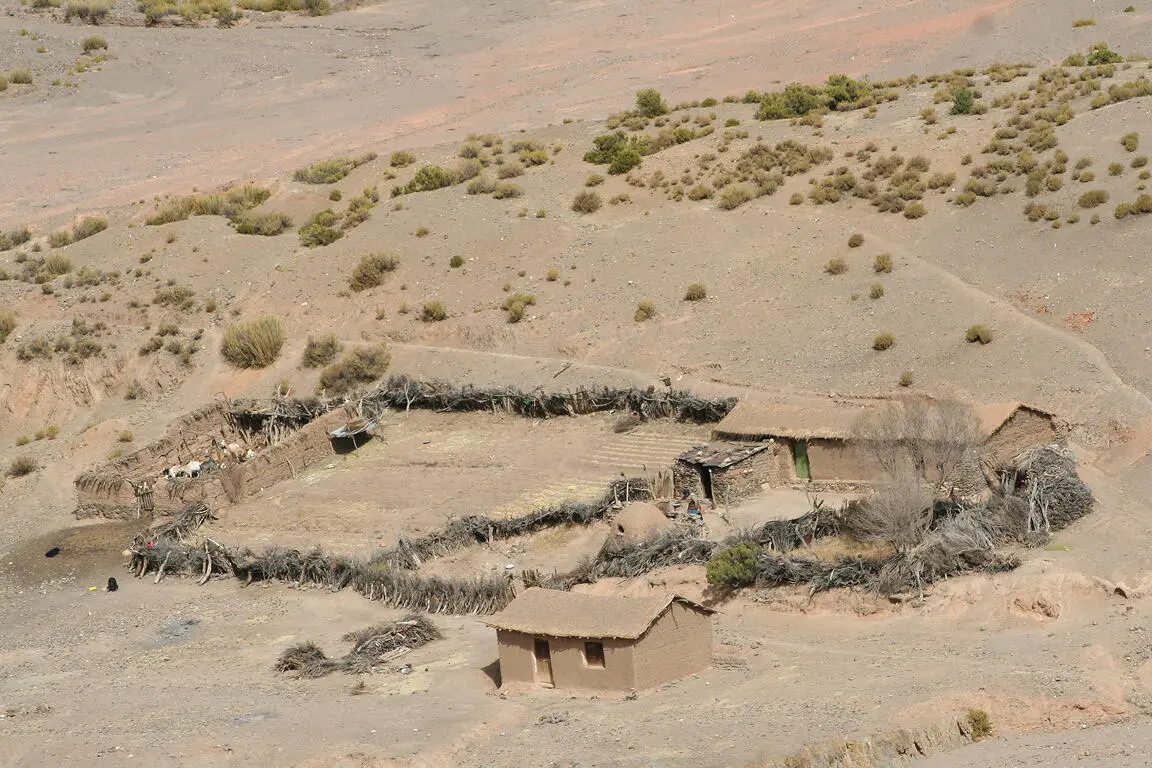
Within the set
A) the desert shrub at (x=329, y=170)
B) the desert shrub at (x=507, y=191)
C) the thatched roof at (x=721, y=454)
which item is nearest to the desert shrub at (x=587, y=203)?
the desert shrub at (x=507, y=191)

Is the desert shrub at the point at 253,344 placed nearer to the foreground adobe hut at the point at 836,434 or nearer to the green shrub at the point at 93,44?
the foreground adobe hut at the point at 836,434

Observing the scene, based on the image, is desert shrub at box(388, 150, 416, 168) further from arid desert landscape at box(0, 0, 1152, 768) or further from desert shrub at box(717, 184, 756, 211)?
desert shrub at box(717, 184, 756, 211)

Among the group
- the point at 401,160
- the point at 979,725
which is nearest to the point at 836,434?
the point at 979,725

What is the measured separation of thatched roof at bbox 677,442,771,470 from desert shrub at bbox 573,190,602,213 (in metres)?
19.0

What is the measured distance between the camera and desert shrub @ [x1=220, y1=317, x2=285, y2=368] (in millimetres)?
47281

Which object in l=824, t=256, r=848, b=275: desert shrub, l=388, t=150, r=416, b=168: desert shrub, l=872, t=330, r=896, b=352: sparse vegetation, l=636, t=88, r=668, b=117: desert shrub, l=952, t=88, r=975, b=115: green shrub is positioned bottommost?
l=872, t=330, r=896, b=352: sparse vegetation

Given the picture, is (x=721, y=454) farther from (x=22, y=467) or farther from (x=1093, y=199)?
(x=22, y=467)

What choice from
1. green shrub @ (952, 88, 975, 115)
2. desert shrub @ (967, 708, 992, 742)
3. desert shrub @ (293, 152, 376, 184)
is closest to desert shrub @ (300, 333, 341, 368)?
desert shrub @ (293, 152, 376, 184)

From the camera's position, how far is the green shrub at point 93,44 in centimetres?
8569

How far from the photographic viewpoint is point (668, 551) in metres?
30.5

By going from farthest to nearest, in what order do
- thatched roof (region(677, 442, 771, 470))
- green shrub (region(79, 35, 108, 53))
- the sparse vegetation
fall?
1. green shrub (region(79, 35, 108, 53))
2. the sparse vegetation
3. thatched roof (region(677, 442, 771, 470))

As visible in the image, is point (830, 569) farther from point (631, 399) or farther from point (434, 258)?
point (434, 258)

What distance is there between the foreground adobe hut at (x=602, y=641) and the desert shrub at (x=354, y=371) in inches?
763

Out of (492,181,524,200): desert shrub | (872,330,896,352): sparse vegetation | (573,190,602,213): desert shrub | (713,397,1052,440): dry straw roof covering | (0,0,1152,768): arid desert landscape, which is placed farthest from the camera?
(492,181,524,200): desert shrub
